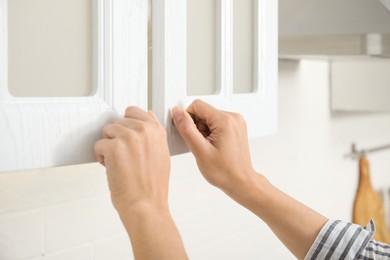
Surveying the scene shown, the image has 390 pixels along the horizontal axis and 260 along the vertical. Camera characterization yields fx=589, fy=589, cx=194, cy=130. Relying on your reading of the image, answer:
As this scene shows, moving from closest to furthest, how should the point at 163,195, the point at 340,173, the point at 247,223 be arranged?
the point at 163,195 < the point at 247,223 < the point at 340,173

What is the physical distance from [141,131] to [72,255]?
505 millimetres

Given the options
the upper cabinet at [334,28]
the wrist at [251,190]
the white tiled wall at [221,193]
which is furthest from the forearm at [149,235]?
the upper cabinet at [334,28]

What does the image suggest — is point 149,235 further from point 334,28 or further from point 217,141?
point 334,28

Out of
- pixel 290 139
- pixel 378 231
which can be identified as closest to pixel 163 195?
pixel 290 139

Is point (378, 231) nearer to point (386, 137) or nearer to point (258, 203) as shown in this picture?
point (386, 137)

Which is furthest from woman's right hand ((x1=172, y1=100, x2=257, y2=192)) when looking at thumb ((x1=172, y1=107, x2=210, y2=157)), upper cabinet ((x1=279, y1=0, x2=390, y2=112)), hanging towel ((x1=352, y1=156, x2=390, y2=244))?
hanging towel ((x1=352, y1=156, x2=390, y2=244))

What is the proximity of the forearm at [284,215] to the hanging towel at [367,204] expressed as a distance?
1.04m

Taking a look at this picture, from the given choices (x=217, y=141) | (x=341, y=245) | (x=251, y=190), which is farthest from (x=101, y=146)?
(x=341, y=245)

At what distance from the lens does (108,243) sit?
1150 millimetres

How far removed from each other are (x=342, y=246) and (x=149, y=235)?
1.52 feet

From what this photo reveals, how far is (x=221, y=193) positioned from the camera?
4.80 ft

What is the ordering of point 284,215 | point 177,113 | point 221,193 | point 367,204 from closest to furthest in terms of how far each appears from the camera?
point 177,113 → point 284,215 → point 221,193 → point 367,204

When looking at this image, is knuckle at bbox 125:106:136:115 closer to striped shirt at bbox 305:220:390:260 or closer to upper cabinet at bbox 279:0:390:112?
striped shirt at bbox 305:220:390:260

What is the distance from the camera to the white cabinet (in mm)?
571
